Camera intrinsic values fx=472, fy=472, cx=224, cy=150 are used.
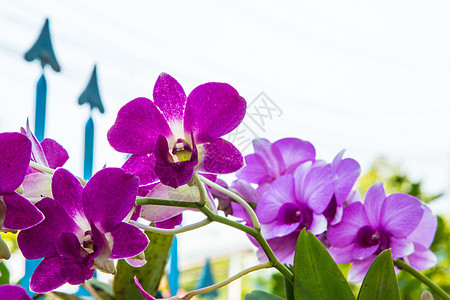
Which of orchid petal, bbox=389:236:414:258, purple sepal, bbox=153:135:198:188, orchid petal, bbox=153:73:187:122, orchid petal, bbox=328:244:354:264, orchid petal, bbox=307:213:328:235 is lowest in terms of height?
orchid petal, bbox=328:244:354:264

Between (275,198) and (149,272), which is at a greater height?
(275,198)

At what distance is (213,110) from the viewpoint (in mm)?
255

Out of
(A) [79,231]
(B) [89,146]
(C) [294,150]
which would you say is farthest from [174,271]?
(A) [79,231]

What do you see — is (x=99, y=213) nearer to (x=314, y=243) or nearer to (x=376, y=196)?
(x=314, y=243)

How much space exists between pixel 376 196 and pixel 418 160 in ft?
19.4

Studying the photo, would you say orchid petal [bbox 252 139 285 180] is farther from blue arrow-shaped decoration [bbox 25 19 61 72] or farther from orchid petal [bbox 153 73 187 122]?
blue arrow-shaped decoration [bbox 25 19 61 72]

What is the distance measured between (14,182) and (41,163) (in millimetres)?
61

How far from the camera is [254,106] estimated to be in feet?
1.32

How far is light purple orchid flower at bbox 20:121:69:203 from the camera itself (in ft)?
0.85

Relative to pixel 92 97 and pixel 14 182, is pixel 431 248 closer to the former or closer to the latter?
pixel 92 97

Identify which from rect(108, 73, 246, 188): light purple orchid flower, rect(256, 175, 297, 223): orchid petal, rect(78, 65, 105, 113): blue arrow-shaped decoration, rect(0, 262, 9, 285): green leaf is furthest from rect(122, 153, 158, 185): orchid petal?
rect(78, 65, 105, 113): blue arrow-shaped decoration

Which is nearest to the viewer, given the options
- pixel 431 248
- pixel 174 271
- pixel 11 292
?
pixel 11 292

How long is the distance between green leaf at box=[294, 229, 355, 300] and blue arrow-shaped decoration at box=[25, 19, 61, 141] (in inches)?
13.7

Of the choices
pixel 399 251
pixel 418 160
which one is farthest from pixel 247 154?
pixel 418 160
